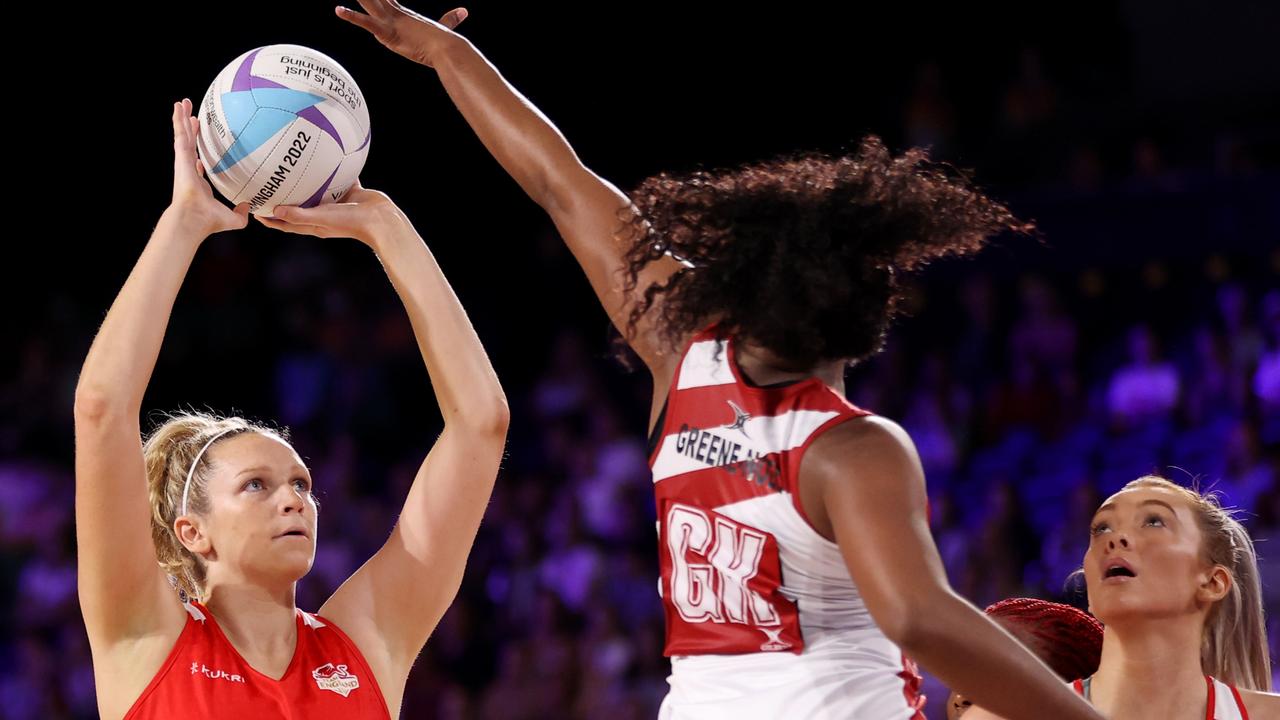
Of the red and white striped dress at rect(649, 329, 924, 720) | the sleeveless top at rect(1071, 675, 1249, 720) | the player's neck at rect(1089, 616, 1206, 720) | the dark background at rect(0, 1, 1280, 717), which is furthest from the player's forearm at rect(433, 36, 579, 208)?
the dark background at rect(0, 1, 1280, 717)

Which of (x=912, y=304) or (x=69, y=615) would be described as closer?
(x=912, y=304)

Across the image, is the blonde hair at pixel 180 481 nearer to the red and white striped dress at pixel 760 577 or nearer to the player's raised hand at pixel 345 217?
the player's raised hand at pixel 345 217

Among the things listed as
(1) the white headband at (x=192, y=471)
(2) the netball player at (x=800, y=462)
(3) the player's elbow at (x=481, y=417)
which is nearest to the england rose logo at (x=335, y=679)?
(1) the white headband at (x=192, y=471)

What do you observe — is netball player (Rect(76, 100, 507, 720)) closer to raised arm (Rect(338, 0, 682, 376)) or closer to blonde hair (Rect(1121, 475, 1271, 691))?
raised arm (Rect(338, 0, 682, 376))

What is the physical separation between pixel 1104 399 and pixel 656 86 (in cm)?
418

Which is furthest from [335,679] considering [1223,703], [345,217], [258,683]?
[1223,703]

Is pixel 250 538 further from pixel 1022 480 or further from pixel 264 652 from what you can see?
pixel 1022 480

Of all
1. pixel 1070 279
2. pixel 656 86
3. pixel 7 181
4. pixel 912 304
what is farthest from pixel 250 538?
pixel 7 181

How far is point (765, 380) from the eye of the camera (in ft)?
7.53

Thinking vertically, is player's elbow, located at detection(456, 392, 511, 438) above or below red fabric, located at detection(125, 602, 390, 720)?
above

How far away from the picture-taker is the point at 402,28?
10.1 feet

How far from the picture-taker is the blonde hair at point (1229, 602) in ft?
11.5

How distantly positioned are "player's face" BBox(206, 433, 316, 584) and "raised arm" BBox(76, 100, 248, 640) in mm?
170

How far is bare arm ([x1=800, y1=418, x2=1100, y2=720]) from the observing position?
201cm
